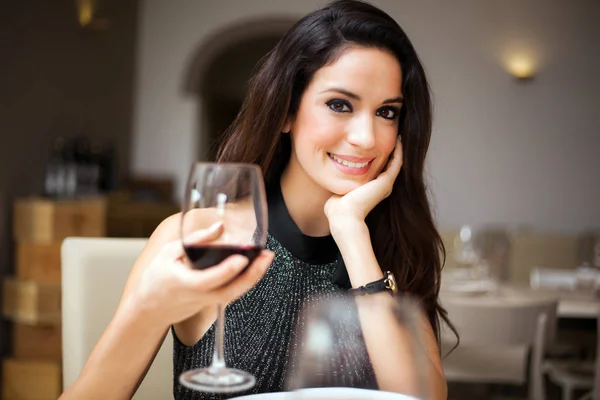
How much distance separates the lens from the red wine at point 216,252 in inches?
28.5

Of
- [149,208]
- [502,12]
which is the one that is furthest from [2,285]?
[502,12]

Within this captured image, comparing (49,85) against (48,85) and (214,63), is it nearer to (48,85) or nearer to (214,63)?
(48,85)

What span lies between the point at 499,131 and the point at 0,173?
4.50m

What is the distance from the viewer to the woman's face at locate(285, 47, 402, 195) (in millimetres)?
1236

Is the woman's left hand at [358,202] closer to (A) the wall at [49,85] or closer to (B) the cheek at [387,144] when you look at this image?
(B) the cheek at [387,144]

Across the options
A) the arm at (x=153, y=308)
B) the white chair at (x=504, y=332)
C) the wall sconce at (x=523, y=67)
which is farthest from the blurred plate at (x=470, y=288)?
the wall sconce at (x=523, y=67)

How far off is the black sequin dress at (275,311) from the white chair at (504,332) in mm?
1277

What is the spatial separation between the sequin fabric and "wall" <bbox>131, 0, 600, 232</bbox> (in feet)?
18.7

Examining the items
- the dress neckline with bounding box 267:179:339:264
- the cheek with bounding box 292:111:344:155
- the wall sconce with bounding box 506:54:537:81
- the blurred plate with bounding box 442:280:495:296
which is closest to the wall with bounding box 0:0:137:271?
the blurred plate with bounding box 442:280:495:296

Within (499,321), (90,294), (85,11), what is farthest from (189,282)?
(85,11)

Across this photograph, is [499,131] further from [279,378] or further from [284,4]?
[279,378]

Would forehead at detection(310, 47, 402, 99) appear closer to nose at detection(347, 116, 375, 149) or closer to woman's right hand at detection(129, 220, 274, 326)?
nose at detection(347, 116, 375, 149)

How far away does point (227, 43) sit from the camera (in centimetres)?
739

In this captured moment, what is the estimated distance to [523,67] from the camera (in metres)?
6.98
